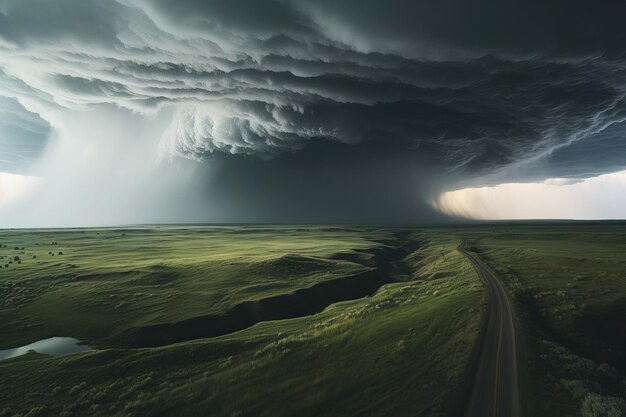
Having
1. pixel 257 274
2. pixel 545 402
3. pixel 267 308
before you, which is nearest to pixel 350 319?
pixel 267 308

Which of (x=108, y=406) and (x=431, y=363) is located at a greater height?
(x=431, y=363)

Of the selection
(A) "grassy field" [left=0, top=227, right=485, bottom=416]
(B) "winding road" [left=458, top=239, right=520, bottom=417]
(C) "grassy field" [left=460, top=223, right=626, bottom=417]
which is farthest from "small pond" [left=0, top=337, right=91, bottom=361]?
(C) "grassy field" [left=460, top=223, right=626, bottom=417]

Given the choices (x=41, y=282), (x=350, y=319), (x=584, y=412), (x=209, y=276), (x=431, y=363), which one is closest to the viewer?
(x=584, y=412)

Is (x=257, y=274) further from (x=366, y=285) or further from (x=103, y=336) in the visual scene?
(x=103, y=336)

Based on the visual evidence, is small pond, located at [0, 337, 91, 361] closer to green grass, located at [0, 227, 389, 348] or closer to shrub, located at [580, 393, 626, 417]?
green grass, located at [0, 227, 389, 348]

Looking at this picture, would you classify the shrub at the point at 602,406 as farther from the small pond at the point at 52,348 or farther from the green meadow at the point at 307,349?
the small pond at the point at 52,348

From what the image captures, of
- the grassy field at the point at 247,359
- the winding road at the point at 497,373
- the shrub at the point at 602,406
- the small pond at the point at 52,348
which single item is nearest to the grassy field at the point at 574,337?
the shrub at the point at 602,406

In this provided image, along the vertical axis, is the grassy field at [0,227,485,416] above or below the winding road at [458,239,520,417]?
below
